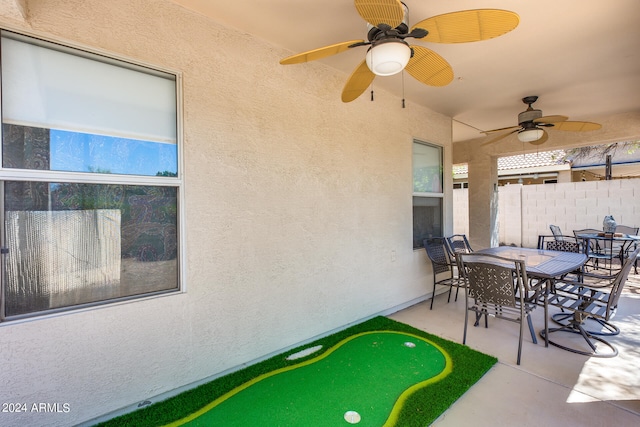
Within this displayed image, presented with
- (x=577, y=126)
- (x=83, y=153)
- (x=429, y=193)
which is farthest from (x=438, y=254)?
(x=83, y=153)

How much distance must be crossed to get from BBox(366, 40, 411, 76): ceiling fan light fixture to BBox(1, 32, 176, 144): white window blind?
4.94 feet

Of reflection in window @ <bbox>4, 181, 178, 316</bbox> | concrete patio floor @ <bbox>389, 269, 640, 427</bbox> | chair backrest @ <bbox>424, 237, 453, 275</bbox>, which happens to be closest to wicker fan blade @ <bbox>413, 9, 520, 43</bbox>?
reflection in window @ <bbox>4, 181, 178, 316</bbox>

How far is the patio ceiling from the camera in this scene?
2.21 m

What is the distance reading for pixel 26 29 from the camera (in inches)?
66.1

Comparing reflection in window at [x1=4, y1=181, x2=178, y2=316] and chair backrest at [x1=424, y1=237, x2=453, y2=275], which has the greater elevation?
reflection in window at [x1=4, y1=181, x2=178, y2=316]

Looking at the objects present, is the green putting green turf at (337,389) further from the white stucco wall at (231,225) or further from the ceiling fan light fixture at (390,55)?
the ceiling fan light fixture at (390,55)

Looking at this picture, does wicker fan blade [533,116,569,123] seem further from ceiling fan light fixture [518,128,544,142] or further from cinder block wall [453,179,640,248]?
cinder block wall [453,179,640,248]

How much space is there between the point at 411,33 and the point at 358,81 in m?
0.68

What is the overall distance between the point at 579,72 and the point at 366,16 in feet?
10.4

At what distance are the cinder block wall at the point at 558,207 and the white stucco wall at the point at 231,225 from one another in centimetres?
454

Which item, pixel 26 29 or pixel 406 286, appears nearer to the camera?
pixel 26 29

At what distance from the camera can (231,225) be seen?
245 centimetres

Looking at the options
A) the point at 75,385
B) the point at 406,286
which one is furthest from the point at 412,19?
the point at 75,385

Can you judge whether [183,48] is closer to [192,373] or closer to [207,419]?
[192,373]
